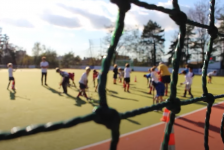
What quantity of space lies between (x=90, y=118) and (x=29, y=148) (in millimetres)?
2814

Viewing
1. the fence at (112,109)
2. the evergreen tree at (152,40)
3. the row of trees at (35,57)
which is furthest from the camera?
the row of trees at (35,57)

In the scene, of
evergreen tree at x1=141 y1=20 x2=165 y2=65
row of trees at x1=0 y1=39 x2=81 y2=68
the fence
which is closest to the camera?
the fence

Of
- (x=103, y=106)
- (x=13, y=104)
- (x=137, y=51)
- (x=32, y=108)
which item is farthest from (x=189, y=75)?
(x=137, y=51)

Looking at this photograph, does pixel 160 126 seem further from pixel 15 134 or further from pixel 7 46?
pixel 7 46

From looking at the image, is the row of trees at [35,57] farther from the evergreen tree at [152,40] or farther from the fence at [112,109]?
the fence at [112,109]

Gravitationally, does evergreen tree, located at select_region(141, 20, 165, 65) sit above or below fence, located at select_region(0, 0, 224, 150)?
above

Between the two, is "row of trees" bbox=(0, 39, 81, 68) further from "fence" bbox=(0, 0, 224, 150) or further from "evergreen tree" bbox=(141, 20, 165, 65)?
"fence" bbox=(0, 0, 224, 150)

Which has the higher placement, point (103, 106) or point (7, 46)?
point (7, 46)

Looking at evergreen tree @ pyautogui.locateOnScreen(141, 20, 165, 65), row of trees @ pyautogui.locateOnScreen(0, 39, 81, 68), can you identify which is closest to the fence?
evergreen tree @ pyautogui.locateOnScreen(141, 20, 165, 65)

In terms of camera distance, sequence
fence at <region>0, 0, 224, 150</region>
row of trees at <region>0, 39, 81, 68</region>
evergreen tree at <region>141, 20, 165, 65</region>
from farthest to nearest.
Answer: row of trees at <region>0, 39, 81, 68</region>
evergreen tree at <region>141, 20, 165, 65</region>
fence at <region>0, 0, 224, 150</region>

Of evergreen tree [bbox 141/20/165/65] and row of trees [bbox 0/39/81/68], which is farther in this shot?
row of trees [bbox 0/39/81/68]

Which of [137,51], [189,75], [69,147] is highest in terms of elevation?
[137,51]

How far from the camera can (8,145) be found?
3186mm

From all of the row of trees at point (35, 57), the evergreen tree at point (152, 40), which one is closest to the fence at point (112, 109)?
the evergreen tree at point (152, 40)
